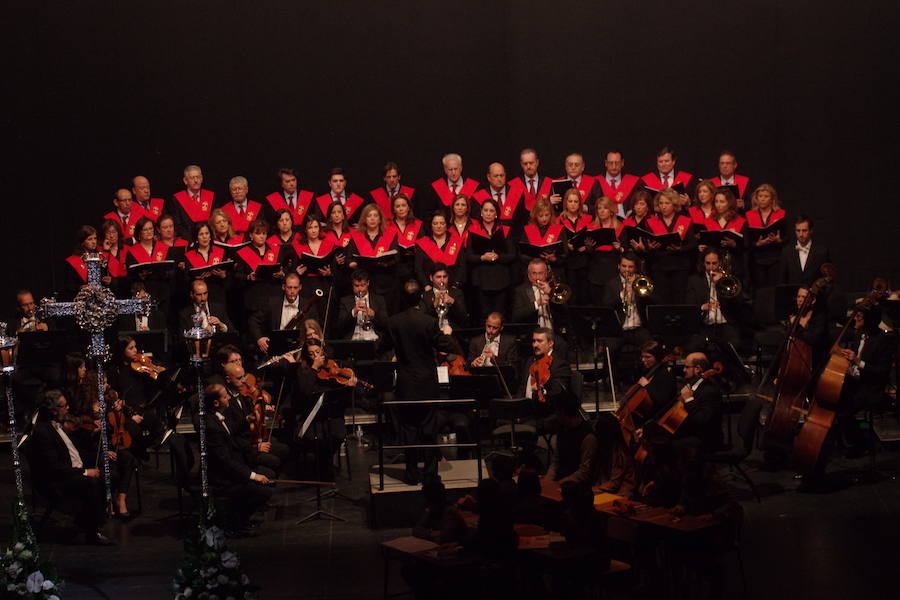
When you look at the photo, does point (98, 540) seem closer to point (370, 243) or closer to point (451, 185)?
point (370, 243)

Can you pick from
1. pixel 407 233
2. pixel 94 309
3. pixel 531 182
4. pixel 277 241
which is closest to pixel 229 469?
pixel 94 309

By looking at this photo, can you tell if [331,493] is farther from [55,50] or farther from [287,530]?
[55,50]

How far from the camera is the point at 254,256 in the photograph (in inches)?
462

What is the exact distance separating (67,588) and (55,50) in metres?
7.21

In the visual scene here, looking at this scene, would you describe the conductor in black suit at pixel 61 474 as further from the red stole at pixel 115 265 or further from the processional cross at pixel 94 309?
the red stole at pixel 115 265

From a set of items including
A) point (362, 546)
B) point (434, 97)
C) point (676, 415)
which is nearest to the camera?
point (362, 546)

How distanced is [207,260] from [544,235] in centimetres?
310

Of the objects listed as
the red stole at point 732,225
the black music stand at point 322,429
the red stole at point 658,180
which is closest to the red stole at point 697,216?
the red stole at point 732,225

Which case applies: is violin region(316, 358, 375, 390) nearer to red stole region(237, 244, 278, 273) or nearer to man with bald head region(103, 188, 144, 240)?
red stole region(237, 244, 278, 273)

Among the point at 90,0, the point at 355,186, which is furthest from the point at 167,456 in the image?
the point at 90,0

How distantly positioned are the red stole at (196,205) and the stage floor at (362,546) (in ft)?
11.2

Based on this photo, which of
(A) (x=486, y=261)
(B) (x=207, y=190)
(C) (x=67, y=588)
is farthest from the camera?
(B) (x=207, y=190)

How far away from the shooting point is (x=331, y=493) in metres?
9.49

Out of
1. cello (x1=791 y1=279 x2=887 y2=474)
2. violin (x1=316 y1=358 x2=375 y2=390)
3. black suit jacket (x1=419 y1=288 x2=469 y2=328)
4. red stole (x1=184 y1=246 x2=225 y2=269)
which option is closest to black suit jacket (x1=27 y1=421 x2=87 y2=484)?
violin (x1=316 y1=358 x2=375 y2=390)
